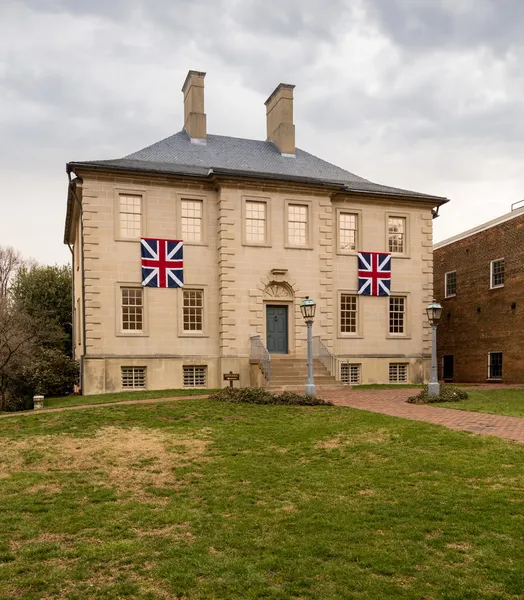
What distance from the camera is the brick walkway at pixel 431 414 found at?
42.7ft

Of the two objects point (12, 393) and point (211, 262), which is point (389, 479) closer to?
point (211, 262)

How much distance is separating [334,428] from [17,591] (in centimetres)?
912

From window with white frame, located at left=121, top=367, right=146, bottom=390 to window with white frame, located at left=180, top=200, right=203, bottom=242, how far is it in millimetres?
6051

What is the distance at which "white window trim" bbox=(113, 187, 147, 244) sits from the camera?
81.1 ft

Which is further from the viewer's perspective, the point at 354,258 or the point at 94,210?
the point at 354,258

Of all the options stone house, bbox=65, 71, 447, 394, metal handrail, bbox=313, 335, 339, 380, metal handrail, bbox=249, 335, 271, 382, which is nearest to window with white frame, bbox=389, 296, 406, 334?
stone house, bbox=65, 71, 447, 394

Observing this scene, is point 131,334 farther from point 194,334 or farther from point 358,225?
point 358,225

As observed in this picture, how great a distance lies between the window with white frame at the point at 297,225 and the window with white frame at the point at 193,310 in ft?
16.1

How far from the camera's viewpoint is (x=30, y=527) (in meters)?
7.21

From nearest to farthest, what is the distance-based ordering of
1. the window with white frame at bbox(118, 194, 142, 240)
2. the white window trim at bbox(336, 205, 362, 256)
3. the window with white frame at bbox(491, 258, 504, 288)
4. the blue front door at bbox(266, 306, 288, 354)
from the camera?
the window with white frame at bbox(118, 194, 142, 240) → the blue front door at bbox(266, 306, 288, 354) → the white window trim at bbox(336, 205, 362, 256) → the window with white frame at bbox(491, 258, 504, 288)

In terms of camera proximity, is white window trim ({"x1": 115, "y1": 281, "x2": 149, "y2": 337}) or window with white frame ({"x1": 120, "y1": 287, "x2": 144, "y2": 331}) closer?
white window trim ({"x1": 115, "y1": 281, "x2": 149, "y2": 337})

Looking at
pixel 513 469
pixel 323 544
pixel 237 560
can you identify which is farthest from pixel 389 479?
pixel 237 560

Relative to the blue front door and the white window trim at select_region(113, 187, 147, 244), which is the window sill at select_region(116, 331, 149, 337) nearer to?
the white window trim at select_region(113, 187, 147, 244)

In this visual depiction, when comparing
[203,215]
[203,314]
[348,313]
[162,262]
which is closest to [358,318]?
[348,313]
